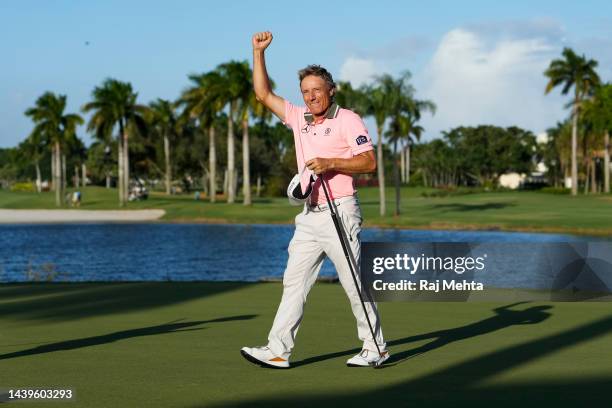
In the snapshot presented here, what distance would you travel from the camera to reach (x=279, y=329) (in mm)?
7699

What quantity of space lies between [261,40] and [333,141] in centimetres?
115

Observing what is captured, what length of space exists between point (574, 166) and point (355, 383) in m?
103

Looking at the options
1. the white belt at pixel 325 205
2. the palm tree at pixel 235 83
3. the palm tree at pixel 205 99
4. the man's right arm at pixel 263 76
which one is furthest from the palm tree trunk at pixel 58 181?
the white belt at pixel 325 205

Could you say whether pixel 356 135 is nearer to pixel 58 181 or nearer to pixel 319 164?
pixel 319 164

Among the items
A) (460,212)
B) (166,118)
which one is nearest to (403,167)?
(166,118)

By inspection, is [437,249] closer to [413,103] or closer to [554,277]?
[554,277]

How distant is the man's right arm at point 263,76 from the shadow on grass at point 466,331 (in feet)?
7.08

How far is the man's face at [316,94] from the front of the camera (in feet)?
24.8

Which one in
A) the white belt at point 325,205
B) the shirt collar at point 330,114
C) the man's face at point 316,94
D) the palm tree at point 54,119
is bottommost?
the white belt at point 325,205

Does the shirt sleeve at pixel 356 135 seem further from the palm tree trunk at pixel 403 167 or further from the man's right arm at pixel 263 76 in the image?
the palm tree trunk at pixel 403 167

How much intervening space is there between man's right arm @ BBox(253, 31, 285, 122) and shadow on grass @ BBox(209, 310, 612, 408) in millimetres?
2358

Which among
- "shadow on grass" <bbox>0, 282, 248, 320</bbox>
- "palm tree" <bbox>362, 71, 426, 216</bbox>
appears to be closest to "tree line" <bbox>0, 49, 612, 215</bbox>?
"palm tree" <bbox>362, 71, 426, 216</bbox>

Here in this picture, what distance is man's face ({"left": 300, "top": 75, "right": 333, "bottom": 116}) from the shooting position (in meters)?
7.55

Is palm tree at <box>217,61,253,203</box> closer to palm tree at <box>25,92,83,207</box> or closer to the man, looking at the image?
palm tree at <box>25,92,83,207</box>
